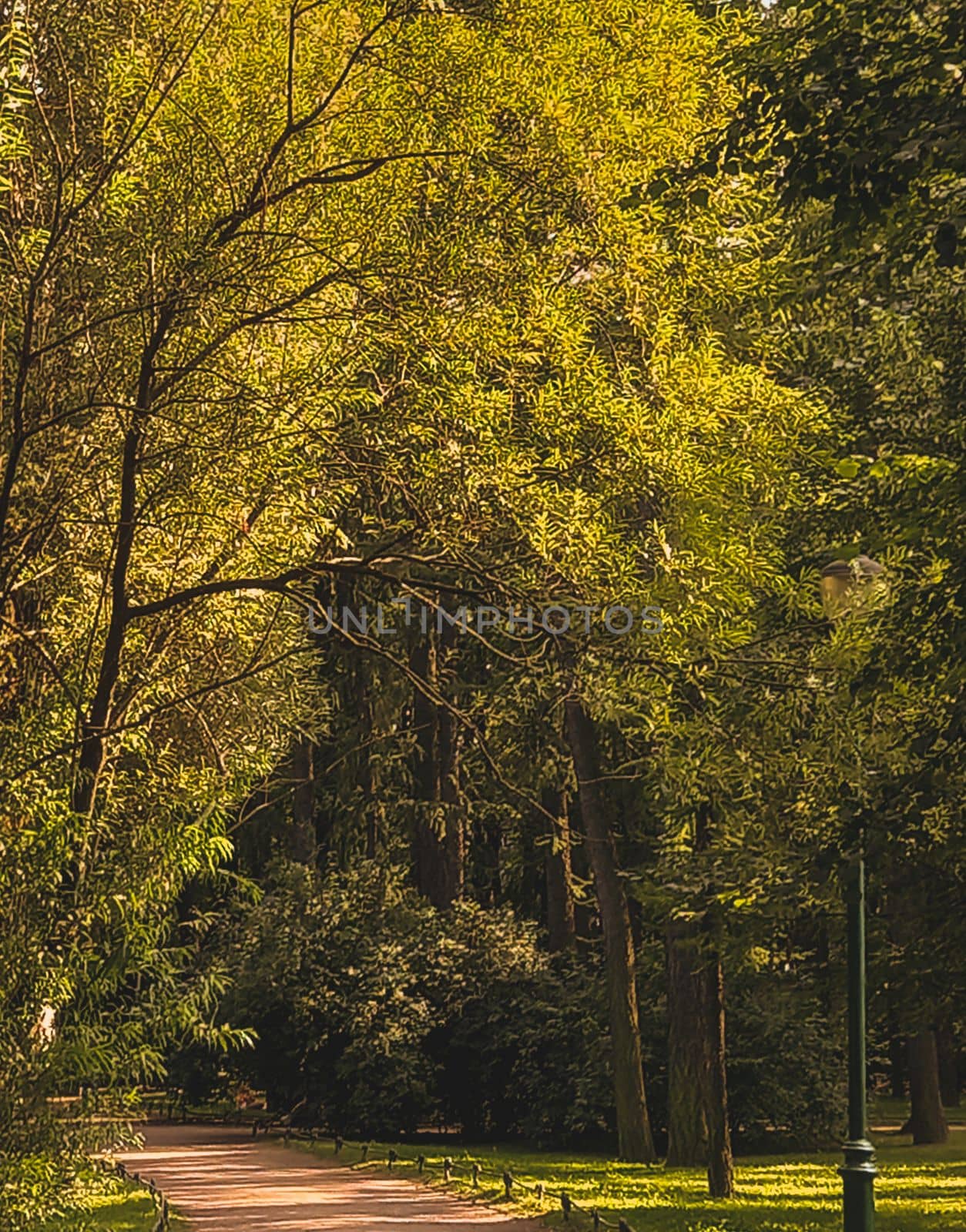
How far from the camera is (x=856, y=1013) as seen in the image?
10.8m

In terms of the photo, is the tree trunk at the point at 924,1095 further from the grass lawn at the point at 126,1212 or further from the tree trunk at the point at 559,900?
the grass lawn at the point at 126,1212

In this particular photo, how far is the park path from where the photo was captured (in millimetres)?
17750

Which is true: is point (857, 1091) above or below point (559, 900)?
below

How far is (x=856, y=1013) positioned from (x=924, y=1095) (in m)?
18.2

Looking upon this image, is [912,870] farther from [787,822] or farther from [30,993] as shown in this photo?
[30,993]

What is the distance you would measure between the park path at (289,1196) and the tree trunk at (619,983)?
3499mm

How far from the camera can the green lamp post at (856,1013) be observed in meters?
10.3

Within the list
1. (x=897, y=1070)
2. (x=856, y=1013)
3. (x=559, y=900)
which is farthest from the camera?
(x=897, y=1070)

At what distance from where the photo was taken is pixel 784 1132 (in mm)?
27297

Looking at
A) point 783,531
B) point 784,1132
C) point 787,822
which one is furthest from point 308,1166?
point 783,531

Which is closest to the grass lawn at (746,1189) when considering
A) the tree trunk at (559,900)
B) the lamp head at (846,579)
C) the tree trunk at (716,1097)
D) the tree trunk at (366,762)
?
the tree trunk at (716,1097)

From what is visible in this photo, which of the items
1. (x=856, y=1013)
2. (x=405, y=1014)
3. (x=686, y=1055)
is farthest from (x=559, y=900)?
(x=856, y=1013)

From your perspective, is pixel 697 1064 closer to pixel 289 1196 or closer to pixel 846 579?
pixel 289 1196

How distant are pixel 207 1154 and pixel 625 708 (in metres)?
14.7
